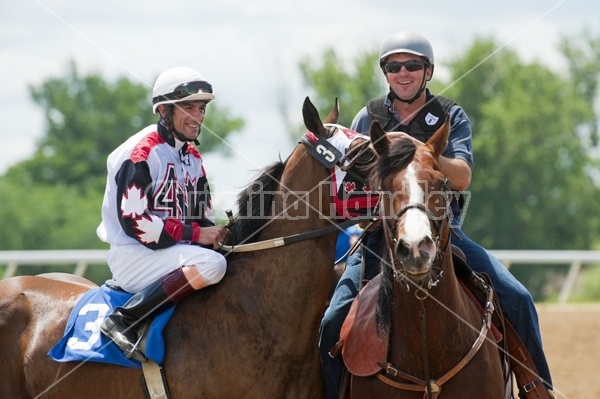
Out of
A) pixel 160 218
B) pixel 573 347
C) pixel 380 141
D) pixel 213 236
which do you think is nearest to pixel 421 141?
pixel 380 141

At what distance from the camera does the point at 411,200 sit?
4750 mm

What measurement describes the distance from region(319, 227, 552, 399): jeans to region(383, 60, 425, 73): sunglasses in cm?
116

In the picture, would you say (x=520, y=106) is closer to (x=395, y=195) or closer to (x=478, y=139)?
(x=478, y=139)

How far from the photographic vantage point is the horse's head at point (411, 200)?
4570mm

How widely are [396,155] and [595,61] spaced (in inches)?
1781

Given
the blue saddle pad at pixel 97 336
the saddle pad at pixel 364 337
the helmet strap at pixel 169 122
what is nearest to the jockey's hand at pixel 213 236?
the blue saddle pad at pixel 97 336

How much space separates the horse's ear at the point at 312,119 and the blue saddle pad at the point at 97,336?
1.44 metres

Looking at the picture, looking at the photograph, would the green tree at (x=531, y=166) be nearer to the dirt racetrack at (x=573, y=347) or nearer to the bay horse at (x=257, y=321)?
the dirt racetrack at (x=573, y=347)

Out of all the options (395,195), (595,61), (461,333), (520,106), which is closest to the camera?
(395,195)

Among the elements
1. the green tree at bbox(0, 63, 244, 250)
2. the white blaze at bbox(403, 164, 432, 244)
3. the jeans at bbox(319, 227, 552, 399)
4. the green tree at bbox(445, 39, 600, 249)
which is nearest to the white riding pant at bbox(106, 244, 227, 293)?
the jeans at bbox(319, 227, 552, 399)

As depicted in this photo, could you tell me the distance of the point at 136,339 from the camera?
550cm

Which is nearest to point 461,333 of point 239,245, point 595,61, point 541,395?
point 541,395

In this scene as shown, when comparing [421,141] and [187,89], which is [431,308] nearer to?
[421,141]

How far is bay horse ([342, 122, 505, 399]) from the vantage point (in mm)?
4859
